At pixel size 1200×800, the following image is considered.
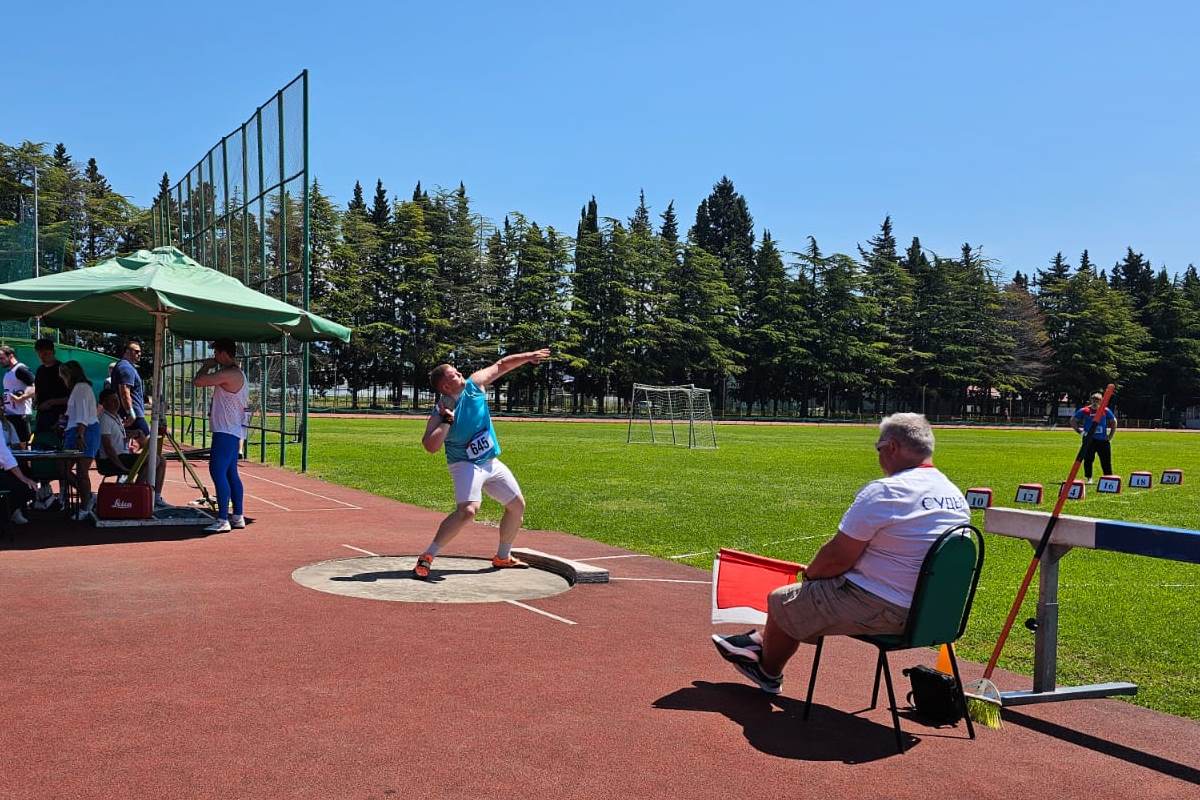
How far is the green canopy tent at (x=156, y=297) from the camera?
10375 millimetres

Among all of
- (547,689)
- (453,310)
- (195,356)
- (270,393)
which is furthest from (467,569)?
(453,310)

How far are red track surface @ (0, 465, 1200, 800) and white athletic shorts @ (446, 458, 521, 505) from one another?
3.79ft

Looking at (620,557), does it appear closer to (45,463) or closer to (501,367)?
(501,367)

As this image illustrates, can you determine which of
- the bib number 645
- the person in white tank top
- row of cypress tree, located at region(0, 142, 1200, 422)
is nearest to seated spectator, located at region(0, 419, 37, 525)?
the person in white tank top

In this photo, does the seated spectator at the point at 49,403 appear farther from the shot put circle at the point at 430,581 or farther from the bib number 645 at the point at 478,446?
the bib number 645 at the point at 478,446

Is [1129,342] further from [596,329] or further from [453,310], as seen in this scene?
[453,310]

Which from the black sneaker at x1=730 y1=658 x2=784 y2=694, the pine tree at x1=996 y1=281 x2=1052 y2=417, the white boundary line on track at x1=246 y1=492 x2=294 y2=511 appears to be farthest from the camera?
the pine tree at x1=996 y1=281 x2=1052 y2=417

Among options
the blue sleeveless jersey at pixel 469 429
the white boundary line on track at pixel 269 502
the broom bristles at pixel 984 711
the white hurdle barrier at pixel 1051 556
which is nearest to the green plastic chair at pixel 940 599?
the broom bristles at pixel 984 711

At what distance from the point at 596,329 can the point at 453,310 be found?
1153cm

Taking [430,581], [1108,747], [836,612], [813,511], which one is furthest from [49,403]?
[1108,747]

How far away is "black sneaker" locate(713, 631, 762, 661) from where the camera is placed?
5.25m

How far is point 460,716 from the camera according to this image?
4.71m

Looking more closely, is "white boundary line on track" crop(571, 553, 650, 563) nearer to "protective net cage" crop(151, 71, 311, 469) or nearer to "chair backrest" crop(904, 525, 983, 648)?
"chair backrest" crop(904, 525, 983, 648)

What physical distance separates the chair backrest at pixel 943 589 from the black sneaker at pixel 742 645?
0.93 metres
